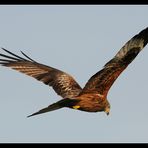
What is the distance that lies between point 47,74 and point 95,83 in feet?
6.88

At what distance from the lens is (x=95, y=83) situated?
972 cm

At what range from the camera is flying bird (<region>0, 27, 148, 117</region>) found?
30.6ft

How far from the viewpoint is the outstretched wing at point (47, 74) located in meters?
10.8

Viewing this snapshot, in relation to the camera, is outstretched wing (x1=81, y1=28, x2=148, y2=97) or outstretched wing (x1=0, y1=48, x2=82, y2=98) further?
outstretched wing (x1=0, y1=48, x2=82, y2=98)

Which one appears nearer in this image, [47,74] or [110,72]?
[110,72]

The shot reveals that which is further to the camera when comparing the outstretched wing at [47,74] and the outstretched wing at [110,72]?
the outstretched wing at [47,74]

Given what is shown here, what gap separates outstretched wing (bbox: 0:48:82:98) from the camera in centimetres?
1076

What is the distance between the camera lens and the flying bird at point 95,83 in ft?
30.6

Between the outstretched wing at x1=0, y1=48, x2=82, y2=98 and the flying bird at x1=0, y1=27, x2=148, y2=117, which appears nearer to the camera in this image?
the flying bird at x1=0, y1=27, x2=148, y2=117

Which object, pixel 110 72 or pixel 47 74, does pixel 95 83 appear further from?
pixel 47 74

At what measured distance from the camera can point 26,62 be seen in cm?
1178

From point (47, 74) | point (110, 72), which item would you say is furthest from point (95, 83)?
point (47, 74)
